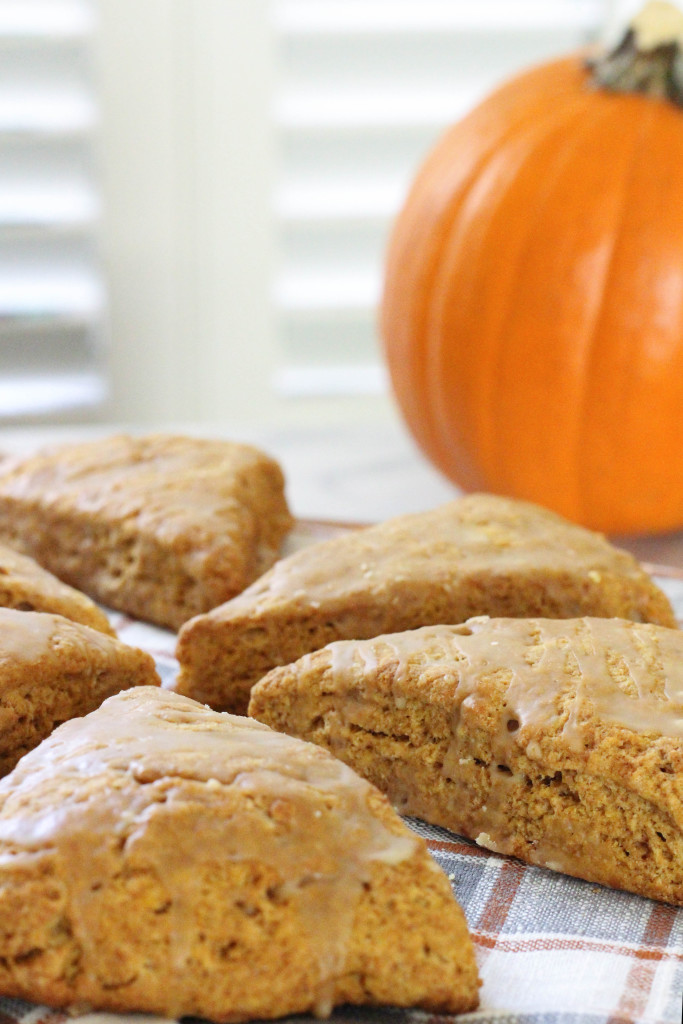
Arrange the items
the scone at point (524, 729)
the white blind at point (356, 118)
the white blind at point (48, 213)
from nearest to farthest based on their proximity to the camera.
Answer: the scone at point (524, 729) < the white blind at point (48, 213) < the white blind at point (356, 118)

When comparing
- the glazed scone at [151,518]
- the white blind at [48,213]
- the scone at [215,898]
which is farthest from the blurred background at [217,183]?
the scone at [215,898]

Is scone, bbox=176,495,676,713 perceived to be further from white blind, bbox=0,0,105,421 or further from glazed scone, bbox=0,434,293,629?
white blind, bbox=0,0,105,421

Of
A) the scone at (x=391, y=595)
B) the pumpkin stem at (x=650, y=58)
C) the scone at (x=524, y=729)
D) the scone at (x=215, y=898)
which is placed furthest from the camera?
the pumpkin stem at (x=650, y=58)

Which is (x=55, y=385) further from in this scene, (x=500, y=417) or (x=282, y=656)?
(x=282, y=656)

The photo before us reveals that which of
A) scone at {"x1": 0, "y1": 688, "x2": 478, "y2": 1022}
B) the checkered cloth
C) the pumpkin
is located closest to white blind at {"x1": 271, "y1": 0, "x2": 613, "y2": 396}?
the pumpkin

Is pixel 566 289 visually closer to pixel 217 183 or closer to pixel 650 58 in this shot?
pixel 650 58

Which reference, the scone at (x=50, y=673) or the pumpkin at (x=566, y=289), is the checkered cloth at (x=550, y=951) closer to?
the scone at (x=50, y=673)

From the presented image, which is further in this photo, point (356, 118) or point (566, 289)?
point (356, 118)

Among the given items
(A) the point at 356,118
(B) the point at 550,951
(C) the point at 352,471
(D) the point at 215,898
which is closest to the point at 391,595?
(B) the point at 550,951
